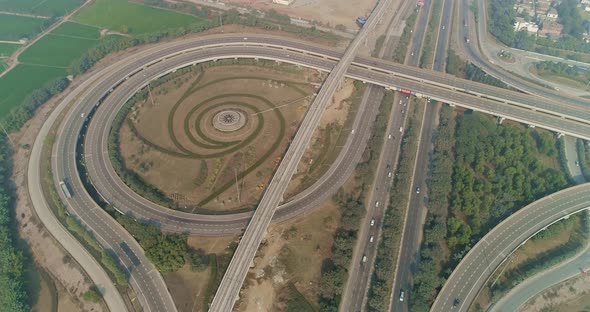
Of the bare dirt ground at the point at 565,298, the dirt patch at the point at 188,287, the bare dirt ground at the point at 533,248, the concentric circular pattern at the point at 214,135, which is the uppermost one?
the concentric circular pattern at the point at 214,135

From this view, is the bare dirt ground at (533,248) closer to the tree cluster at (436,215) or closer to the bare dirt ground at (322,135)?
the tree cluster at (436,215)

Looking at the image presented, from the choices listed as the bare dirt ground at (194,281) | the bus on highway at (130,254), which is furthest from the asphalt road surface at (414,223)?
the bus on highway at (130,254)

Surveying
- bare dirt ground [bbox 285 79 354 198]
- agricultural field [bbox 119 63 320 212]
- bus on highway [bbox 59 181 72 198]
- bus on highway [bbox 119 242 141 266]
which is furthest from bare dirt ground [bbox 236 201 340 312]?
bus on highway [bbox 59 181 72 198]

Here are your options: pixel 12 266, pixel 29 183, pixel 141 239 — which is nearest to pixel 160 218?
pixel 141 239

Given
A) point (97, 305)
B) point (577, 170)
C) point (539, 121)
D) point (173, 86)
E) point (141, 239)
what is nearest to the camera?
point (97, 305)

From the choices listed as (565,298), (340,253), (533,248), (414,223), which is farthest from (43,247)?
(565,298)

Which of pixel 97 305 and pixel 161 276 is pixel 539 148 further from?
pixel 97 305

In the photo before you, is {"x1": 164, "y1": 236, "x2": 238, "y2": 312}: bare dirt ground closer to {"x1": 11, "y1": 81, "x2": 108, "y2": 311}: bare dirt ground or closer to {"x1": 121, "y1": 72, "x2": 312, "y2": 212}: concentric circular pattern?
{"x1": 121, "y1": 72, "x2": 312, "y2": 212}: concentric circular pattern
